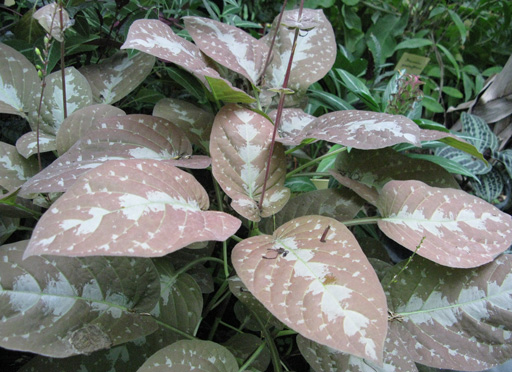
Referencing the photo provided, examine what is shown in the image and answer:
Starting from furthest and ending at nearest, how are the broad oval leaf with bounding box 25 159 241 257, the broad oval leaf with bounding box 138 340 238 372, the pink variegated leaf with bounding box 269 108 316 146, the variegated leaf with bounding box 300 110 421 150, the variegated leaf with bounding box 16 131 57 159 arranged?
the pink variegated leaf with bounding box 269 108 316 146
the variegated leaf with bounding box 16 131 57 159
the variegated leaf with bounding box 300 110 421 150
the broad oval leaf with bounding box 138 340 238 372
the broad oval leaf with bounding box 25 159 241 257

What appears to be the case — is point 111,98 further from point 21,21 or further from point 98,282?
point 98,282

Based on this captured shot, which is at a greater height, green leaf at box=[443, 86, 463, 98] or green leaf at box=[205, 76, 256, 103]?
green leaf at box=[205, 76, 256, 103]

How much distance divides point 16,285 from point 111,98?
51cm

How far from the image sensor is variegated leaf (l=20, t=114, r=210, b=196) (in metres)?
0.59

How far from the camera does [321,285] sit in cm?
49

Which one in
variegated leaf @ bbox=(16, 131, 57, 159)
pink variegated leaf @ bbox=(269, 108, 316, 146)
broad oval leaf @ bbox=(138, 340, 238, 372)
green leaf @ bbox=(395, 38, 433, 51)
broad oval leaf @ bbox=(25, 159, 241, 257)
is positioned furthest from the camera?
green leaf @ bbox=(395, 38, 433, 51)

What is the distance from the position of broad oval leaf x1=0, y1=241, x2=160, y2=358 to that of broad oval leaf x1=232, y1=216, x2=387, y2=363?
0.62ft

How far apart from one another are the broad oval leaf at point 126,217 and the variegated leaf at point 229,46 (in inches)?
12.6

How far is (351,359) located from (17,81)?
3.02 ft

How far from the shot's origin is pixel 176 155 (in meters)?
0.73

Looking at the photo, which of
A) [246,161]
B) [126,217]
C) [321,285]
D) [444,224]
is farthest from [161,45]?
[444,224]

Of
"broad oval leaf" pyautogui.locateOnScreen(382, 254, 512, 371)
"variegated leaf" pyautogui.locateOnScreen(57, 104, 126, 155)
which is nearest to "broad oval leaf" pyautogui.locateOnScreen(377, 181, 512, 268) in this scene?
"broad oval leaf" pyautogui.locateOnScreen(382, 254, 512, 371)

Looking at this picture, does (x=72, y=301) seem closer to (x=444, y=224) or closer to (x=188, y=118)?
(x=188, y=118)

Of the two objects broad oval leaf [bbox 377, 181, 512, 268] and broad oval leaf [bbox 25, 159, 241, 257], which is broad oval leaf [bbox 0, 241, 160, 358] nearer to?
broad oval leaf [bbox 25, 159, 241, 257]
